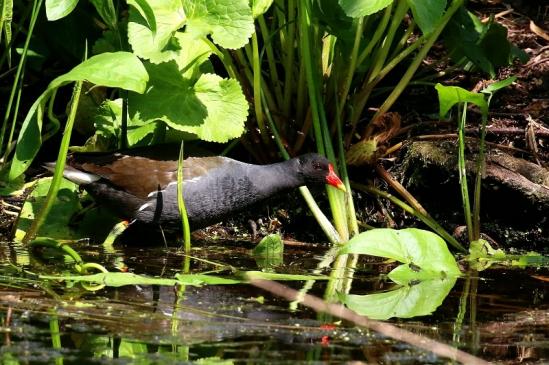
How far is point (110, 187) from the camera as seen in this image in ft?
16.0

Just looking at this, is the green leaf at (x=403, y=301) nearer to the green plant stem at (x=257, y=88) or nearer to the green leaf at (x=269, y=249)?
the green leaf at (x=269, y=249)

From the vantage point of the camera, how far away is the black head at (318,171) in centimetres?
492

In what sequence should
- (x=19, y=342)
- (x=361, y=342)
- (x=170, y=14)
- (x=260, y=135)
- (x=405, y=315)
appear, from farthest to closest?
(x=260, y=135) < (x=170, y=14) < (x=405, y=315) < (x=361, y=342) < (x=19, y=342)

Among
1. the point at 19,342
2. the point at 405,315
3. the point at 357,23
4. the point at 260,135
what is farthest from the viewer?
the point at 260,135

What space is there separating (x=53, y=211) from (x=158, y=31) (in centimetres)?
111

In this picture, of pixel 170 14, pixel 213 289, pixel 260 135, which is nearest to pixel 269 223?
pixel 260 135

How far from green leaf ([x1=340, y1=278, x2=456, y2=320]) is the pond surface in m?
0.04

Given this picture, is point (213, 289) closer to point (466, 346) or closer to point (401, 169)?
point (466, 346)

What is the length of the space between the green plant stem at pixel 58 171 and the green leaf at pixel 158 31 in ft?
1.21

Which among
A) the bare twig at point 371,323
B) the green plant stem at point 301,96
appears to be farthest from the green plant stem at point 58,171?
the green plant stem at point 301,96

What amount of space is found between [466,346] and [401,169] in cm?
250

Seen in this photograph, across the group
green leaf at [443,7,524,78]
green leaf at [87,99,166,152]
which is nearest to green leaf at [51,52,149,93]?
green leaf at [87,99,166,152]

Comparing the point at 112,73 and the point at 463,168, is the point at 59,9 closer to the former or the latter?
the point at 112,73

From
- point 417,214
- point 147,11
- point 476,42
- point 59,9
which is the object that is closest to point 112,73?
point 147,11
